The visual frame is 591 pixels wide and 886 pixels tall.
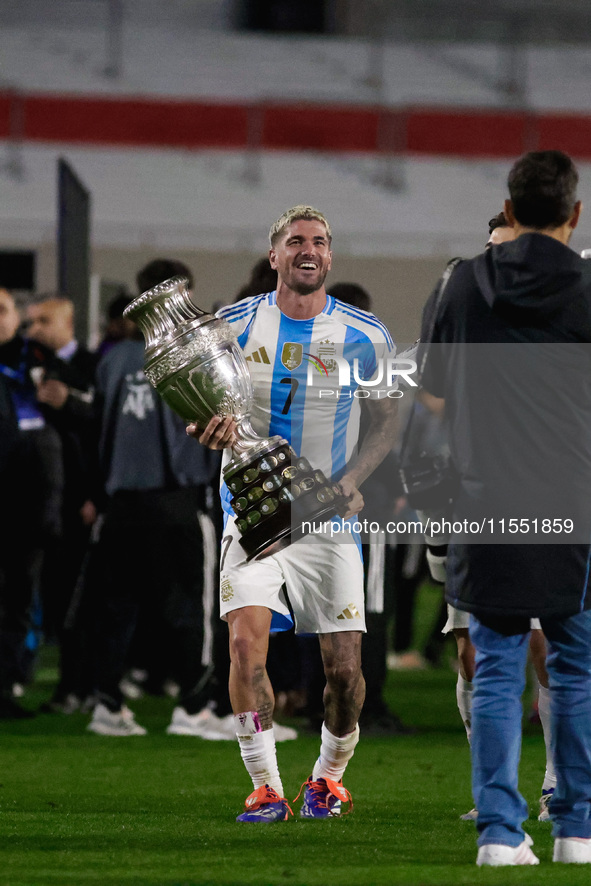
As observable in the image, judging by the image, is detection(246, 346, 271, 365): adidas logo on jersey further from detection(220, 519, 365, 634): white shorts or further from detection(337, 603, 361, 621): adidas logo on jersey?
detection(337, 603, 361, 621): adidas logo on jersey

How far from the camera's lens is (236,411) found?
4492 mm

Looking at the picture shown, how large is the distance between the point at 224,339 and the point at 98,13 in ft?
51.8

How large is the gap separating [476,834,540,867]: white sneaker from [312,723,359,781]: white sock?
1.37m

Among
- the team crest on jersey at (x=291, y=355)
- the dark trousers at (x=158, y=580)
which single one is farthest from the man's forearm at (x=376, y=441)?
the dark trousers at (x=158, y=580)

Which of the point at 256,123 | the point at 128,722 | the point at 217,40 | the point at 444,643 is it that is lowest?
the point at 444,643

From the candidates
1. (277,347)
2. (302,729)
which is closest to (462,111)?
(302,729)

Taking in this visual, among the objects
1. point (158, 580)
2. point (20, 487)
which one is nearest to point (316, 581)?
point (158, 580)

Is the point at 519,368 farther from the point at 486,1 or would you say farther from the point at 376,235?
the point at 486,1

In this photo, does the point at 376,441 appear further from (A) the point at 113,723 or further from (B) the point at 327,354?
→ (A) the point at 113,723

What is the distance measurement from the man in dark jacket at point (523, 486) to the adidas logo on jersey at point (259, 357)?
127 cm

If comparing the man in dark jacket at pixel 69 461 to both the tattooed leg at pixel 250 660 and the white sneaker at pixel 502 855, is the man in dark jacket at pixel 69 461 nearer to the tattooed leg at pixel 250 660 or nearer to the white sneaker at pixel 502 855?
the tattooed leg at pixel 250 660

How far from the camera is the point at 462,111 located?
59.7 feet

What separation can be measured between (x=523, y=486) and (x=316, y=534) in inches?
51.2

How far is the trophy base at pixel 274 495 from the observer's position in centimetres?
441
